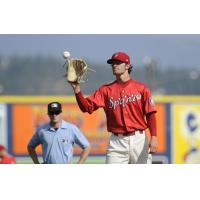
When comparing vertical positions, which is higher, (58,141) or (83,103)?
(83,103)

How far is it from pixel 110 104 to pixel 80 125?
19.1 feet

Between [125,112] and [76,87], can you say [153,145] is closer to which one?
[125,112]

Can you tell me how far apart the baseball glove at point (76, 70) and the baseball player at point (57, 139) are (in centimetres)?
62

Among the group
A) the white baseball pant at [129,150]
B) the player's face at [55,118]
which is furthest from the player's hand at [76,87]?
the player's face at [55,118]

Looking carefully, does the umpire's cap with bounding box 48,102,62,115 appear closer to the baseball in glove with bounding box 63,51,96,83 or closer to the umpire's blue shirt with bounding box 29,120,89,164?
the umpire's blue shirt with bounding box 29,120,89,164

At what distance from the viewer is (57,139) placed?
6168mm

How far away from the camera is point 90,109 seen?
→ 18.4ft

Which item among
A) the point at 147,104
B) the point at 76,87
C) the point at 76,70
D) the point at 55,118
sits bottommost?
the point at 55,118

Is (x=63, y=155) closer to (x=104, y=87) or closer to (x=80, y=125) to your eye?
(x=104, y=87)

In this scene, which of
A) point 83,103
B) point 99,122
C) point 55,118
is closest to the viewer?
point 83,103

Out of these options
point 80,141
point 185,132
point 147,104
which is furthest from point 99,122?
point 147,104

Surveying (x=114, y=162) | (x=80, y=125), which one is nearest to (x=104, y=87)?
(x=114, y=162)

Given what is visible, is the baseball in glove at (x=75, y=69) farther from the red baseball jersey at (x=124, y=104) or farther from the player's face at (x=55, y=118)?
the player's face at (x=55, y=118)

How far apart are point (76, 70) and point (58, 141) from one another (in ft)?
2.96
